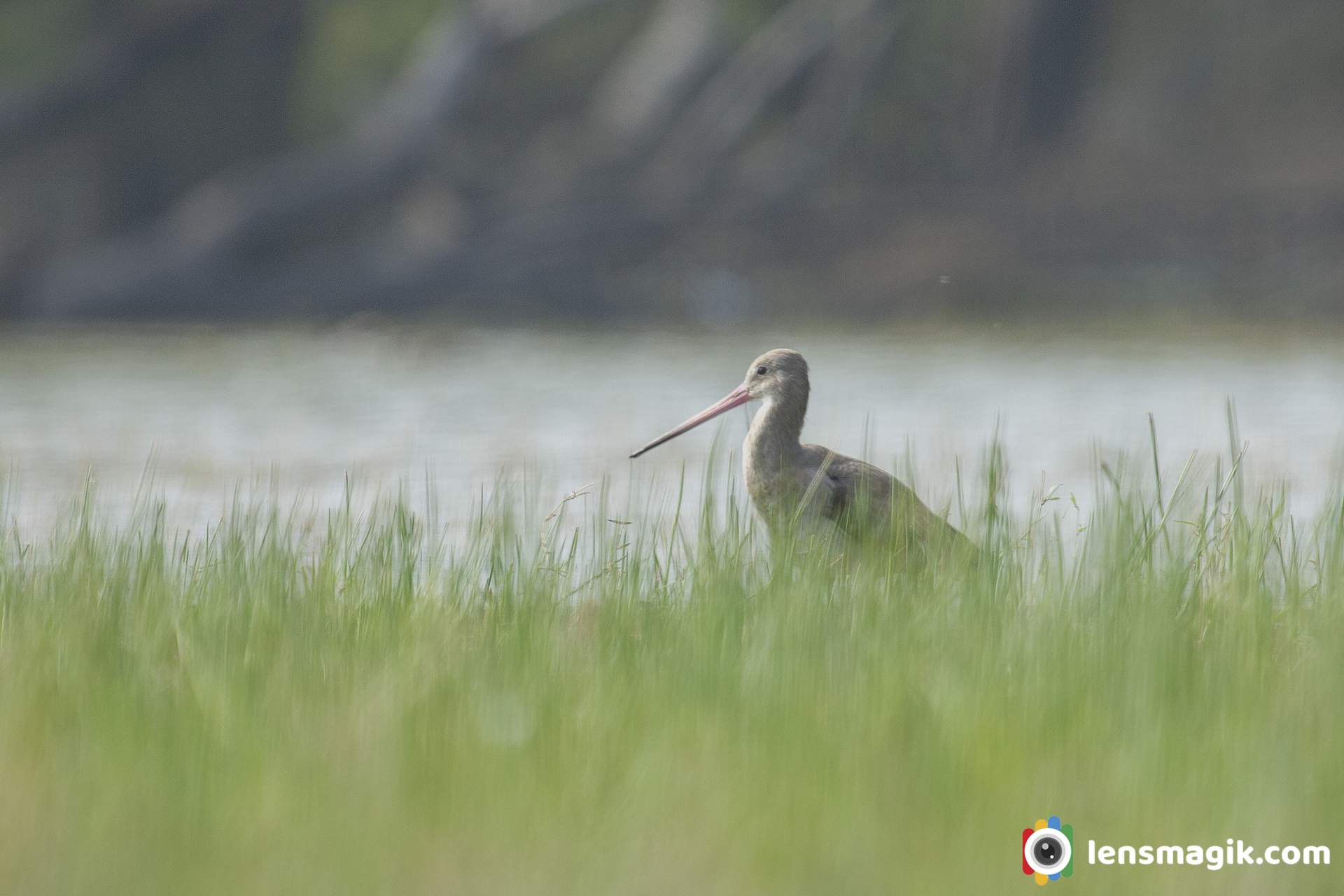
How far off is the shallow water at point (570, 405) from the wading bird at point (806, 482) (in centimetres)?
54

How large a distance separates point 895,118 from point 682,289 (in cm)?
463

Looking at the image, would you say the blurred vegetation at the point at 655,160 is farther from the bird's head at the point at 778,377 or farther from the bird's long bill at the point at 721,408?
the bird's head at the point at 778,377

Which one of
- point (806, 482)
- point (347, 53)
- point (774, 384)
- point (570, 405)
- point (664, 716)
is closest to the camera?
point (664, 716)

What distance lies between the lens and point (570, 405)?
13.9m

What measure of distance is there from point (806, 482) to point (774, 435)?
0.36 metres

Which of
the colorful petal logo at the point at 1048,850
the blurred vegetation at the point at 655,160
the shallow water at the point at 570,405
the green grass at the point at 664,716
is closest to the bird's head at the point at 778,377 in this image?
the shallow water at the point at 570,405

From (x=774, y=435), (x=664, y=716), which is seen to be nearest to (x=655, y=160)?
(x=774, y=435)

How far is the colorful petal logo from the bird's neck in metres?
2.93

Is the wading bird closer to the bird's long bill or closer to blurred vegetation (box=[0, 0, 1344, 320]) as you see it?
the bird's long bill

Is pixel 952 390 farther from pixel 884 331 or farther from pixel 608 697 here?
pixel 608 697

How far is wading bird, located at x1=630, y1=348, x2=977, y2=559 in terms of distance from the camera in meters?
5.48

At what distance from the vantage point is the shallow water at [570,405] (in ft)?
33.4

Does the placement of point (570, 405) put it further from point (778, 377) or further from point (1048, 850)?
point (1048, 850)

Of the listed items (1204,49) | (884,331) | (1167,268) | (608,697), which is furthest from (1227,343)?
(608,697)
